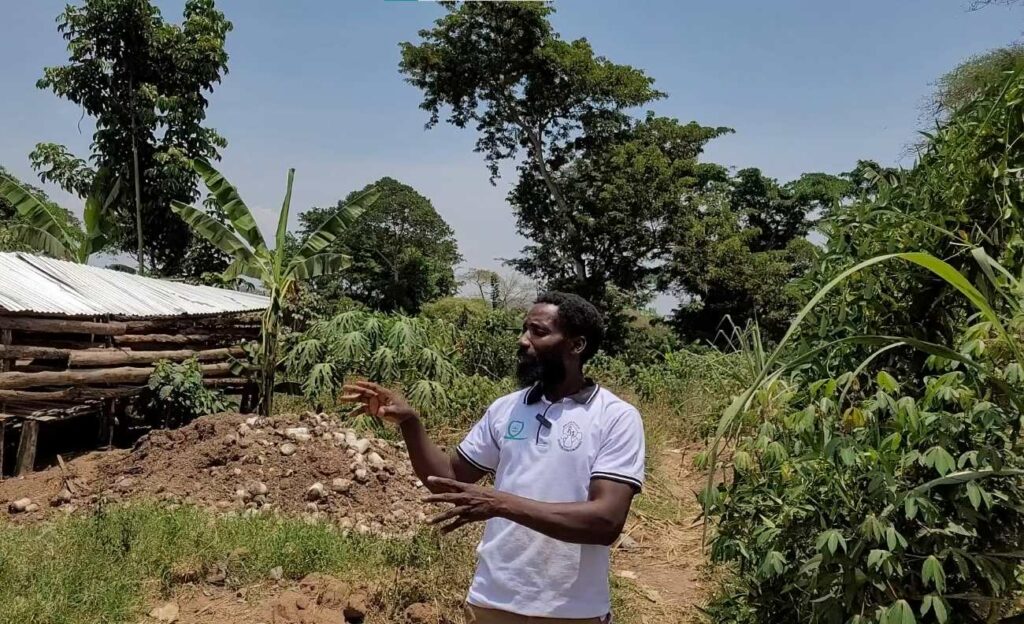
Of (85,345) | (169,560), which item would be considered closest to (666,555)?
(169,560)

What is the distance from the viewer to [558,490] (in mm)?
1912

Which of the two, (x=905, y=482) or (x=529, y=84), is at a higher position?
(x=529, y=84)

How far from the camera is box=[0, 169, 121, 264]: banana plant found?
11.3m

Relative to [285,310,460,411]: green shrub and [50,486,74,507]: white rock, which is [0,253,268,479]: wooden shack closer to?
[285,310,460,411]: green shrub

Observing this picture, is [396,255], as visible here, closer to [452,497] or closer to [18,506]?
[18,506]

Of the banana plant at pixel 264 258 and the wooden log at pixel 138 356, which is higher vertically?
the banana plant at pixel 264 258

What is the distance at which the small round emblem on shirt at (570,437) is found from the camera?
1941 millimetres

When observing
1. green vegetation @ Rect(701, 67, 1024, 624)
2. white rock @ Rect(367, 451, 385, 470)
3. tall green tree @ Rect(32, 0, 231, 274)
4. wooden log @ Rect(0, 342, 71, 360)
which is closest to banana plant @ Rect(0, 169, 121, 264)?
tall green tree @ Rect(32, 0, 231, 274)

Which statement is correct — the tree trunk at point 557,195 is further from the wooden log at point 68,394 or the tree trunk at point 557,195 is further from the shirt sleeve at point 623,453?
the shirt sleeve at point 623,453

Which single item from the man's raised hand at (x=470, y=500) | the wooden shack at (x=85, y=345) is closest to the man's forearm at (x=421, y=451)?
the man's raised hand at (x=470, y=500)

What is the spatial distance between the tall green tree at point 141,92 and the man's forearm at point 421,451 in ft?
42.1

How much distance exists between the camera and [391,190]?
25.4 m

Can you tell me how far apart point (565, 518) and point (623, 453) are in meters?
0.24

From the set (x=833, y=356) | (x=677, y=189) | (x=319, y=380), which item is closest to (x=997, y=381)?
(x=833, y=356)
